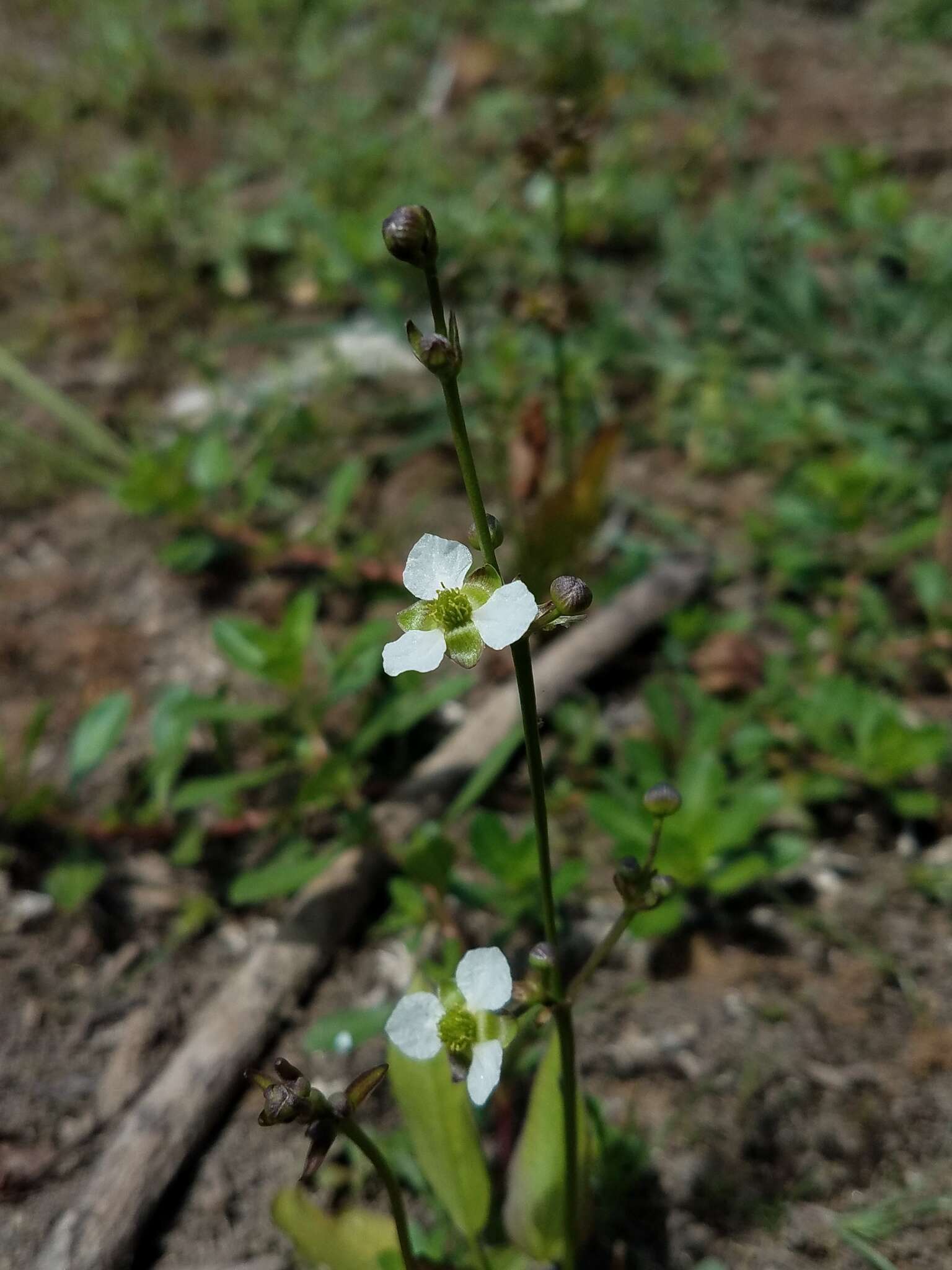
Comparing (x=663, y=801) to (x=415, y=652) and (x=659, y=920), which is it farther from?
(x=659, y=920)

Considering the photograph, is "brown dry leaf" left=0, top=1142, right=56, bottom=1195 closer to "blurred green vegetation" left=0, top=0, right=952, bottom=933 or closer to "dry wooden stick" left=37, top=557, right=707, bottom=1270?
"dry wooden stick" left=37, top=557, right=707, bottom=1270

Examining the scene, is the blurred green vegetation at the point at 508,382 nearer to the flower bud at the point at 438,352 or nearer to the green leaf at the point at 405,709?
the green leaf at the point at 405,709

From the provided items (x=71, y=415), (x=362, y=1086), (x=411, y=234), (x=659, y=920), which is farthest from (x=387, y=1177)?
(x=71, y=415)

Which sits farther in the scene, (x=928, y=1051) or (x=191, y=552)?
(x=191, y=552)

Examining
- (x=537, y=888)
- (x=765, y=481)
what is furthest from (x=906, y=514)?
(x=537, y=888)

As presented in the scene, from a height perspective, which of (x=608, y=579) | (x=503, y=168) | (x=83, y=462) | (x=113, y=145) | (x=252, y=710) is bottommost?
(x=608, y=579)

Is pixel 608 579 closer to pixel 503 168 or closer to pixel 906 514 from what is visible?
pixel 906 514

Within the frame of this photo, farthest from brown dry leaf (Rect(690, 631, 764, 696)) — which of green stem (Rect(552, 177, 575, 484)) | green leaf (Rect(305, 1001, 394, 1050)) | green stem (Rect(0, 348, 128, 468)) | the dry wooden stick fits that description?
green stem (Rect(0, 348, 128, 468))
